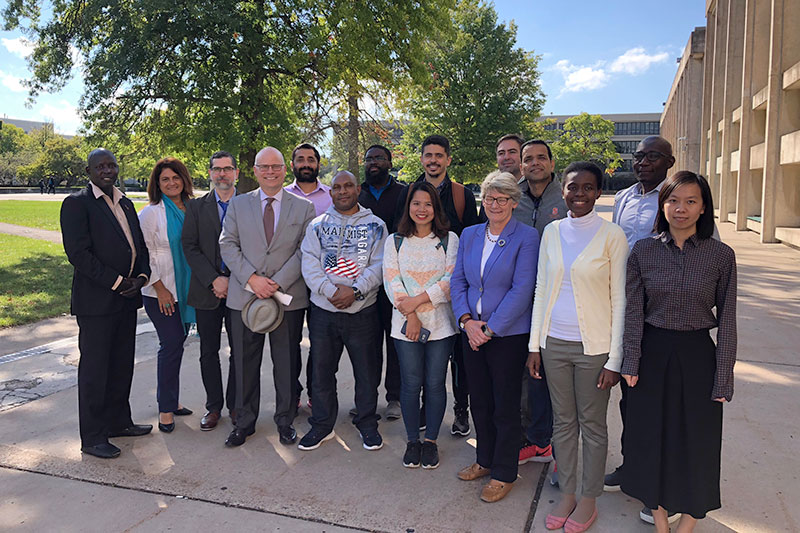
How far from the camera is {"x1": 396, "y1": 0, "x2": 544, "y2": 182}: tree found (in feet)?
98.6

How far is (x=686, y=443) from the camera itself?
300cm

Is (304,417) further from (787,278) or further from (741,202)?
(741,202)

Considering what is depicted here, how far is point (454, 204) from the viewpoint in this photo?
4.70 metres

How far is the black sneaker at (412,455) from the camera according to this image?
405 centimetres

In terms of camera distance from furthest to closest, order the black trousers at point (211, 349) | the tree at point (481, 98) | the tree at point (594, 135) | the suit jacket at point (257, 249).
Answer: the tree at point (594, 135)
the tree at point (481, 98)
the black trousers at point (211, 349)
the suit jacket at point (257, 249)

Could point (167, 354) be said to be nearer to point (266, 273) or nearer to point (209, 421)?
point (209, 421)

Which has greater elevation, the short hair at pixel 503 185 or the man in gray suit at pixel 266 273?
the short hair at pixel 503 185

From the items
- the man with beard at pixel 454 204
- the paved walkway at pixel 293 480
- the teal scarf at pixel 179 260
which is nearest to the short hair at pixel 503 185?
the man with beard at pixel 454 204

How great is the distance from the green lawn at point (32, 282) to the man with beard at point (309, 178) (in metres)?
5.51

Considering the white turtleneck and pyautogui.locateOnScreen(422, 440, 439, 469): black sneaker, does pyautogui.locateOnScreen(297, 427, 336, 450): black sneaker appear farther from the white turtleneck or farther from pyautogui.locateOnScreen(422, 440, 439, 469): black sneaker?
the white turtleneck

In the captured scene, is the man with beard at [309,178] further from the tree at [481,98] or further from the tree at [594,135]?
the tree at [594,135]

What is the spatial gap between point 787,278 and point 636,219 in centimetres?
980

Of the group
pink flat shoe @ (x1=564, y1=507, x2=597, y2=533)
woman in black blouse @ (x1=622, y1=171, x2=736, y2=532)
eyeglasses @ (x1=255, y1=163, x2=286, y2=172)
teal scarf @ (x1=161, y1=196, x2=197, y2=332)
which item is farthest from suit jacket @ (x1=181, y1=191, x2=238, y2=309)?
woman in black blouse @ (x1=622, y1=171, x2=736, y2=532)

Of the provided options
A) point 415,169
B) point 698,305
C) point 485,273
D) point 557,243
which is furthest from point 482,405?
point 415,169
